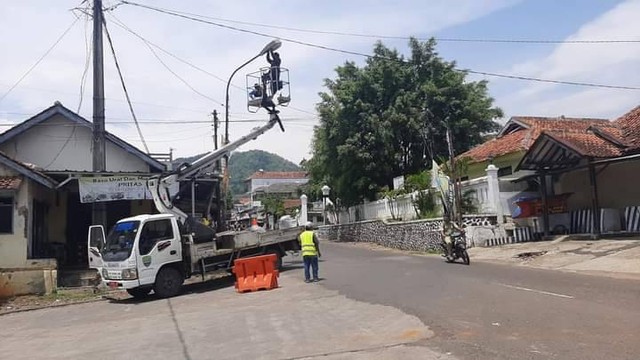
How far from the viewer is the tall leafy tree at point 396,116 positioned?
35000 millimetres

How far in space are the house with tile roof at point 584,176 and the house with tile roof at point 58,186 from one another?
46.9ft

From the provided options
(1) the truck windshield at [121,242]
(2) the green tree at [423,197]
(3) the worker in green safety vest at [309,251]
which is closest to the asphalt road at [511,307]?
(3) the worker in green safety vest at [309,251]

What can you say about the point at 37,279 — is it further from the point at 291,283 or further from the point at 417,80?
the point at 417,80

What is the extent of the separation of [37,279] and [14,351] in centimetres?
948

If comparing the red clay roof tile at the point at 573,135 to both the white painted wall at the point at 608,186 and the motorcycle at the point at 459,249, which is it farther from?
the motorcycle at the point at 459,249

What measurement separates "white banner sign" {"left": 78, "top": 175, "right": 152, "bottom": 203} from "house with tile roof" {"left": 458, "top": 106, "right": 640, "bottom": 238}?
1374 cm

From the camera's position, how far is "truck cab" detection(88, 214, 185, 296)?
52.2 feet

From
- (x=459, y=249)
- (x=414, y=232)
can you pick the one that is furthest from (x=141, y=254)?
(x=414, y=232)

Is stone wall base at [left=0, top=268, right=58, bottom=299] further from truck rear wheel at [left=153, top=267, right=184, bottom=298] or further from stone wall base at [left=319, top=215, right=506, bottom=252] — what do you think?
stone wall base at [left=319, top=215, right=506, bottom=252]

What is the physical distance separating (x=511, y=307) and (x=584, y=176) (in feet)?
52.9

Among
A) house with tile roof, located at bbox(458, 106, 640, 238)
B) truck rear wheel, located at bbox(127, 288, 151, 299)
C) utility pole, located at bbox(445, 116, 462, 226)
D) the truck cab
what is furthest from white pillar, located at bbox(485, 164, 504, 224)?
truck rear wheel, located at bbox(127, 288, 151, 299)

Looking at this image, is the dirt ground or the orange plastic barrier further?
the dirt ground

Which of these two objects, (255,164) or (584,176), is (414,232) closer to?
(584,176)

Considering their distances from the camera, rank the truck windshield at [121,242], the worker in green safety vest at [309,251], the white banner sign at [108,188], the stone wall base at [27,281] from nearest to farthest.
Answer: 1. the truck windshield at [121,242]
2. the worker in green safety vest at [309,251]
3. the stone wall base at [27,281]
4. the white banner sign at [108,188]
